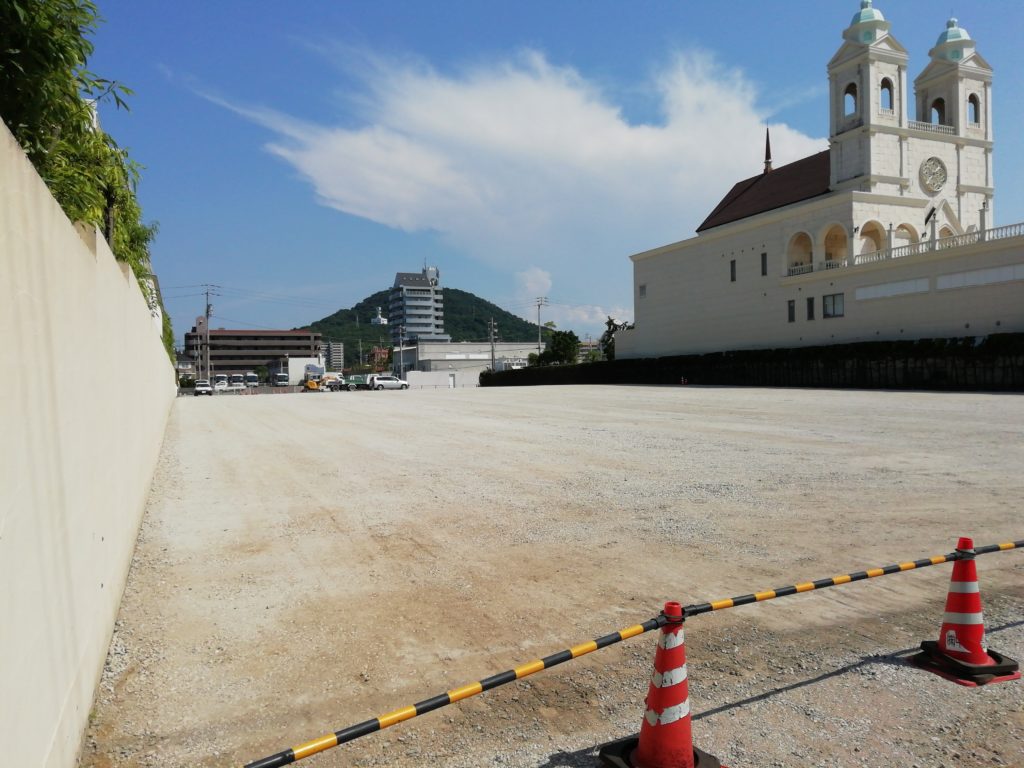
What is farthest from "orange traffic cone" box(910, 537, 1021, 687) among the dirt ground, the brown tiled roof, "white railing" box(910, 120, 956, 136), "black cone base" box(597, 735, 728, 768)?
"white railing" box(910, 120, 956, 136)

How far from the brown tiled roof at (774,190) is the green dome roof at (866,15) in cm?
997

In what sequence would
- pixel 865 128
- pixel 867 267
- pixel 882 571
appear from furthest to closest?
pixel 865 128 → pixel 867 267 → pixel 882 571

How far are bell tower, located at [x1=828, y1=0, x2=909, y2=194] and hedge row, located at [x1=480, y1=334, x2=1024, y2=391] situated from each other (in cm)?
1451

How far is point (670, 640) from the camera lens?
128 inches

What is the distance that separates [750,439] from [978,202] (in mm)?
49440

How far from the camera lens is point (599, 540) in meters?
7.14

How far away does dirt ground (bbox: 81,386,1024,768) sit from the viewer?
361 cm

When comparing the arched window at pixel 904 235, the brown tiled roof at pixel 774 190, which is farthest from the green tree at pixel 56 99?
the brown tiled roof at pixel 774 190

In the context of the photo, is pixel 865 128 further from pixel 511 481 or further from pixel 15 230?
pixel 15 230

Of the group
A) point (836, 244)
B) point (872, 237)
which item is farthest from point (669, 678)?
point (836, 244)

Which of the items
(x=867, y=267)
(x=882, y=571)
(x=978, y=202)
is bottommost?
(x=882, y=571)

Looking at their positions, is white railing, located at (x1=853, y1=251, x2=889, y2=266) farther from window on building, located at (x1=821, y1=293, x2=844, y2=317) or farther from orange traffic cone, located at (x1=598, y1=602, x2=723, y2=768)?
orange traffic cone, located at (x1=598, y1=602, x2=723, y2=768)

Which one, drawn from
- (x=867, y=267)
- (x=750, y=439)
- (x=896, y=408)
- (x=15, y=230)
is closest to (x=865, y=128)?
(x=867, y=267)

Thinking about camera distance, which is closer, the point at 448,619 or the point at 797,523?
the point at 448,619
